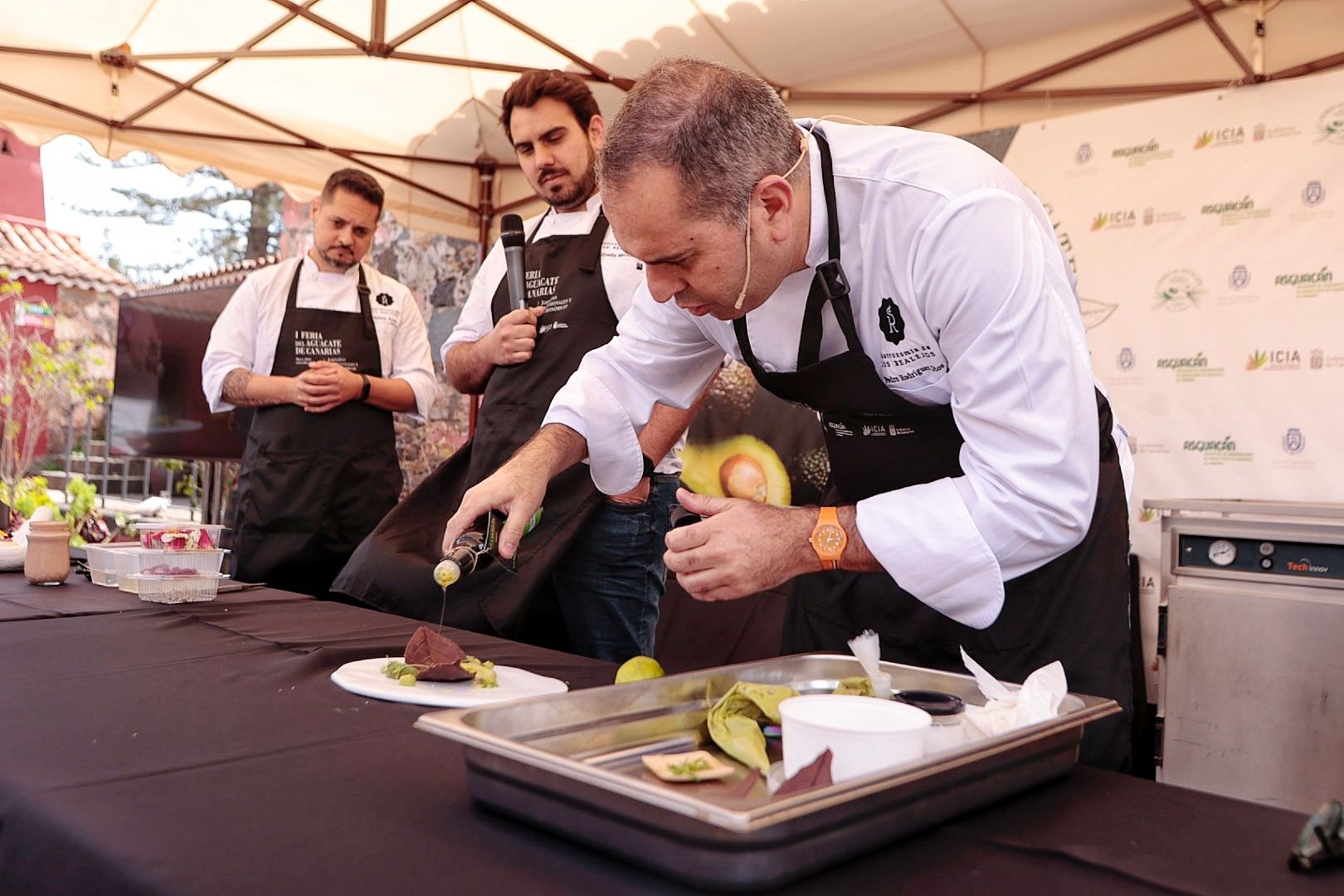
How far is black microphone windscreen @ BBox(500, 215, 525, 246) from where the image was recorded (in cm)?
243

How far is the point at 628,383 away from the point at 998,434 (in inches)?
25.9

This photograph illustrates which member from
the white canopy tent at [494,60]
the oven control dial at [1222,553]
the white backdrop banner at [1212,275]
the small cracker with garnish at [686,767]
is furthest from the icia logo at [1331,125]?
the small cracker with garnish at [686,767]

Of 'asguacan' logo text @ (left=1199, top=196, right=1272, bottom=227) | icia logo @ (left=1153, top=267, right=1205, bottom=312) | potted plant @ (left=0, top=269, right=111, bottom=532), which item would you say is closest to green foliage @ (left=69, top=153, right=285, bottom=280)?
potted plant @ (left=0, top=269, right=111, bottom=532)

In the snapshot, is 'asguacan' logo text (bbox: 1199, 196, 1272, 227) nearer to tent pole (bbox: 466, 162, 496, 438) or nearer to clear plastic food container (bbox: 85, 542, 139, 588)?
tent pole (bbox: 466, 162, 496, 438)

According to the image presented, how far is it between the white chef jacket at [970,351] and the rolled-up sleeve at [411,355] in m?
2.40

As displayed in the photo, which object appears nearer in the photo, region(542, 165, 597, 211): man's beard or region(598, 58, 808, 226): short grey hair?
region(598, 58, 808, 226): short grey hair

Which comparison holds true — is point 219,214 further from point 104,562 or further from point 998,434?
point 998,434

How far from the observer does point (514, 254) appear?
2.46m

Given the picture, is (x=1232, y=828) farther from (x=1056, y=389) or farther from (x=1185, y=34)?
(x=1185, y=34)

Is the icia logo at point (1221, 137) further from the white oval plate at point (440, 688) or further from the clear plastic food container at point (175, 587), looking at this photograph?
the clear plastic food container at point (175, 587)

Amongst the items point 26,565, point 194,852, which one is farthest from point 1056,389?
point 26,565

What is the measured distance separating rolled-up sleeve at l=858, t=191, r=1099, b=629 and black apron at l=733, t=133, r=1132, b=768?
140mm

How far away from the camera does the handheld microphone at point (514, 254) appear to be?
2438 millimetres

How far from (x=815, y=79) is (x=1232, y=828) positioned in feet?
11.0
